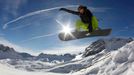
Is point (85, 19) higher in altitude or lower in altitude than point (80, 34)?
lower

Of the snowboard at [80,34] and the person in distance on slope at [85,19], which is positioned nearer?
the person in distance on slope at [85,19]

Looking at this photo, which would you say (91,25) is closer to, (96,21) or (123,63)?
(96,21)

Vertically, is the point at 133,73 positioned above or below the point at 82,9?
above

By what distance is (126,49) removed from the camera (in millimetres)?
57344

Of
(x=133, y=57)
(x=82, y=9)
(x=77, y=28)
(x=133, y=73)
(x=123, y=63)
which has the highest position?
(x=123, y=63)

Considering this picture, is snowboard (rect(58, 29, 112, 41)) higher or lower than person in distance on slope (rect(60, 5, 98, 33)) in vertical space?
higher

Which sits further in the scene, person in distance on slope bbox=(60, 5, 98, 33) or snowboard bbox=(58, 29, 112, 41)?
snowboard bbox=(58, 29, 112, 41)

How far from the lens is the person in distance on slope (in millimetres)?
18066

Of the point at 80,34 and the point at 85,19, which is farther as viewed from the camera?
the point at 80,34

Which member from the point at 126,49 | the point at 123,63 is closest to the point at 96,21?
the point at 126,49

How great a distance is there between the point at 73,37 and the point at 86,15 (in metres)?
5.25

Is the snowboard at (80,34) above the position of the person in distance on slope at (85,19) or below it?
above

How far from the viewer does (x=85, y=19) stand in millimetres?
19062

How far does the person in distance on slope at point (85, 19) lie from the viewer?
1807 cm
